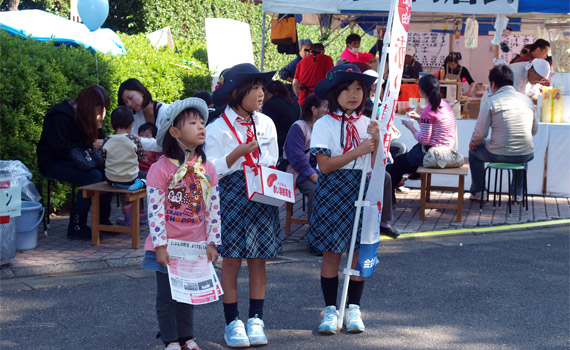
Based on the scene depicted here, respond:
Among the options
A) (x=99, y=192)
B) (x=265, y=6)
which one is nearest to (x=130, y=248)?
(x=99, y=192)

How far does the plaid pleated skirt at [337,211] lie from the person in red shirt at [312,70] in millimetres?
8027

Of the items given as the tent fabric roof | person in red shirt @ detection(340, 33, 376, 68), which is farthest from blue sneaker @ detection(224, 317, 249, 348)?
person in red shirt @ detection(340, 33, 376, 68)

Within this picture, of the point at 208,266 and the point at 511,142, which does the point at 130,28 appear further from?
the point at 208,266

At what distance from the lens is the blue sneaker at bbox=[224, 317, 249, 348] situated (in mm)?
4320

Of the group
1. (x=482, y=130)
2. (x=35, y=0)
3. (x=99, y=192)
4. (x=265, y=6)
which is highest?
(x=35, y=0)

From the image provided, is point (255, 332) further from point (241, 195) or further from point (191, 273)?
point (241, 195)

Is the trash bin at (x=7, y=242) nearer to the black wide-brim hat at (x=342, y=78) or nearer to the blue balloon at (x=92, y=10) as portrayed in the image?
the black wide-brim hat at (x=342, y=78)

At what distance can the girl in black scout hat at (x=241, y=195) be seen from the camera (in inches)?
168

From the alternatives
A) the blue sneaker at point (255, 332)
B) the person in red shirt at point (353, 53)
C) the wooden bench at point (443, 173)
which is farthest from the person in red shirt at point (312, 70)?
the blue sneaker at point (255, 332)

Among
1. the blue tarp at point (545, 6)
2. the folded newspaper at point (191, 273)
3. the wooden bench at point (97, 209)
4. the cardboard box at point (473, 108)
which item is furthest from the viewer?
the cardboard box at point (473, 108)

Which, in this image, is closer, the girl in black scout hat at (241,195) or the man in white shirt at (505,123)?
the girl in black scout hat at (241,195)

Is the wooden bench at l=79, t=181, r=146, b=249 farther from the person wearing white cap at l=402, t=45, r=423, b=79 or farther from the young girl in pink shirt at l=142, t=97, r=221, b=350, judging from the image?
the person wearing white cap at l=402, t=45, r=423, b=79

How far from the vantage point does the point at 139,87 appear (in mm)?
7887

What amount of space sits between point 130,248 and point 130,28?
14177 mm
